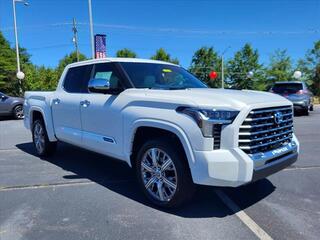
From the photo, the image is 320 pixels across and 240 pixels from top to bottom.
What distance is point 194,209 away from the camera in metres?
4.35

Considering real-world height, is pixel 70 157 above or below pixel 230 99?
below

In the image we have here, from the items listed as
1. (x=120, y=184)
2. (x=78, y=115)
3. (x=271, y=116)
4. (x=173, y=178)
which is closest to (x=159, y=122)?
(x=173, y=178)

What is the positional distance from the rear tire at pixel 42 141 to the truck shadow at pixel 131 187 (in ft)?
0.59

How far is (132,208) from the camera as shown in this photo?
4.42 metres

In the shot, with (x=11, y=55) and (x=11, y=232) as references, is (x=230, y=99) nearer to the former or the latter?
(x=11, y=232)

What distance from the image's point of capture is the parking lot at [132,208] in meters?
3.74

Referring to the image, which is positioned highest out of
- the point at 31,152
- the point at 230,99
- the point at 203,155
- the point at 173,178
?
the point at 230,99

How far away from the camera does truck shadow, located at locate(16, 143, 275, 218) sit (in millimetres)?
4332

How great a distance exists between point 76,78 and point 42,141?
5.76 ft

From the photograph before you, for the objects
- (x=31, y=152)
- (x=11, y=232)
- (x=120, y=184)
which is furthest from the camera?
(x=31, y=152)

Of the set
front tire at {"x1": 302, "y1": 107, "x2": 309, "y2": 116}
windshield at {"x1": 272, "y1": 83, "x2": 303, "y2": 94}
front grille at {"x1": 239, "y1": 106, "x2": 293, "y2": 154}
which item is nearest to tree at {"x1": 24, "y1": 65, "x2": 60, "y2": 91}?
windshield at {"x1": 272, "y1": 83, "x2": 303, "y2": 94}

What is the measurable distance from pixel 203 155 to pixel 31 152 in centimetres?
538

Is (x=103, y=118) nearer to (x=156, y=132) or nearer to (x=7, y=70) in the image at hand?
(x=156, y=132)

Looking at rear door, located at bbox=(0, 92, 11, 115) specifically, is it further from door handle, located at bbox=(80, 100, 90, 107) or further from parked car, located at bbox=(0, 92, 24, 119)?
door handle, located at bbox=(80, 100, 90, 107)
